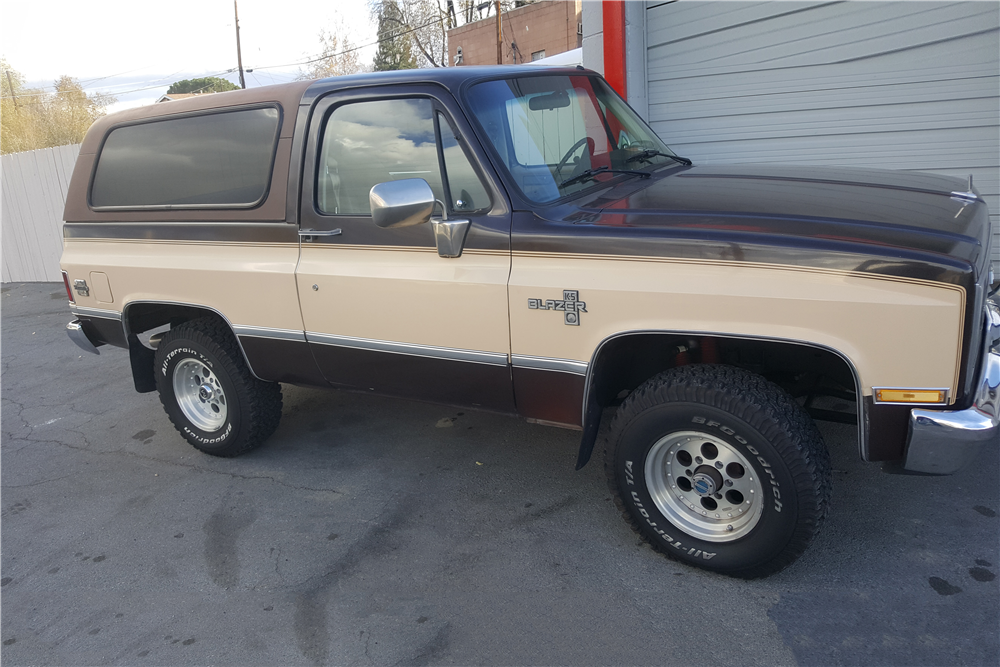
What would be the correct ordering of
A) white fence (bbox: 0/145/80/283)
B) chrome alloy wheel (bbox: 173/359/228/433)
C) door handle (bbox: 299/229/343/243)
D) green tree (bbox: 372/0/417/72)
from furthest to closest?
green tree (bbox: 372/0/417/72) < white fence (bbox: 0/145/80/283) < chrome alloy wheel (bbox: 173/359/228/433) < door handle (bbox: 299/229/343/243)

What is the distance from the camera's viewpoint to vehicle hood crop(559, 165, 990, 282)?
2.43 m

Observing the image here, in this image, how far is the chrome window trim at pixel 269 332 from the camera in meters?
3.77

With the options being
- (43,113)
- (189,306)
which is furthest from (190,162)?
(43,113)

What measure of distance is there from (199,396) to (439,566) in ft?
7.27

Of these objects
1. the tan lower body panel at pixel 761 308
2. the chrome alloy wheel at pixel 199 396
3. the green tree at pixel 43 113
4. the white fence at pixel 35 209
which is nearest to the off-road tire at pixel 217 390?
the chrome alloy wheel at pixel 199 396

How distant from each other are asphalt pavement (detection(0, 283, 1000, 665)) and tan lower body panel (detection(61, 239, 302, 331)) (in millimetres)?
1039

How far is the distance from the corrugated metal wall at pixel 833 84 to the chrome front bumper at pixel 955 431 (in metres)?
4.10

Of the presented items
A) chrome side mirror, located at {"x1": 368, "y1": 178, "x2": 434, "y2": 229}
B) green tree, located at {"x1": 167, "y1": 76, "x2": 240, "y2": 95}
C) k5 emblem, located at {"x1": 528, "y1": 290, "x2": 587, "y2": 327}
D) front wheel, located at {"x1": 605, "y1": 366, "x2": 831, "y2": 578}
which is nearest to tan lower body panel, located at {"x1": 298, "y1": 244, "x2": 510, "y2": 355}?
k5 emblem, located at {"x1": 528, "y1": 290, "x2": 587, "y2": 327}

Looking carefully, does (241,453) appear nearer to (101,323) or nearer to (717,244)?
(101,323)

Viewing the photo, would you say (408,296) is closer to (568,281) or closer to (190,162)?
(568,281)

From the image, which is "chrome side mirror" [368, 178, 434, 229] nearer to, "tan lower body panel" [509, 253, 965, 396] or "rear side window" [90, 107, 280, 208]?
"tan lower body panel" [509, 253, 965, 396]

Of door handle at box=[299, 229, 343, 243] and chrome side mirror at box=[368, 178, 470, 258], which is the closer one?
chrome side mirror at box=[368, 178, 470, 258]

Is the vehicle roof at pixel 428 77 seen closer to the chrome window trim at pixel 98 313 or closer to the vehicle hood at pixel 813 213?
the vehicle hood at pixel 813 213

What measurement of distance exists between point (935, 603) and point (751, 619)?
70 cm
